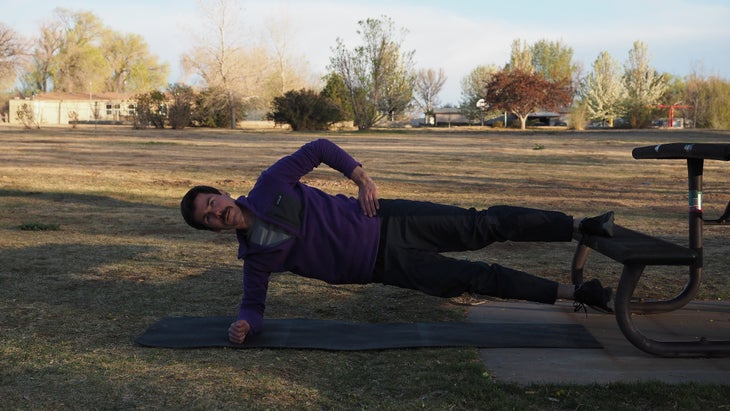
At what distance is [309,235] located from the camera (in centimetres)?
404

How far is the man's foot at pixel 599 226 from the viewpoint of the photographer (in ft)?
13.2

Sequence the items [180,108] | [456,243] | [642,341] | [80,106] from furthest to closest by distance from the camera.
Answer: [80,106]
[180,108]
[456,243]
[642,341]

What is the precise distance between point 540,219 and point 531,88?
199ft

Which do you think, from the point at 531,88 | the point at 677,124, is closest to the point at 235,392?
the point at 531,88

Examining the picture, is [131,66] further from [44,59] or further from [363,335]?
[363,335]

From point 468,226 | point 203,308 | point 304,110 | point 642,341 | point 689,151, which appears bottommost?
point 203,308

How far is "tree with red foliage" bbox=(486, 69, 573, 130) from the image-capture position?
62.7m

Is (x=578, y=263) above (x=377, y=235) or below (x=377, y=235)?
below

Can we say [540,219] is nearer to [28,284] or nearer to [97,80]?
[28,284]

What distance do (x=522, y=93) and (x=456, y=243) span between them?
60.6 meters

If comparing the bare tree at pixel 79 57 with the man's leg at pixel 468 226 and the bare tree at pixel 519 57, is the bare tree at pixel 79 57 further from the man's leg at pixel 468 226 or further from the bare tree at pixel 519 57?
the man's leg at pixel 468 226

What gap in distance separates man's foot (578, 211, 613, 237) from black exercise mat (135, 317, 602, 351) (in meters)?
0.68

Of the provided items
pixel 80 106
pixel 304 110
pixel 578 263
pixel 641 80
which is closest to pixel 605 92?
pixel 641 80

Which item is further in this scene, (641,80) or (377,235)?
(641,80)
